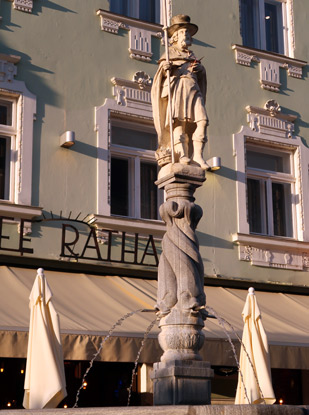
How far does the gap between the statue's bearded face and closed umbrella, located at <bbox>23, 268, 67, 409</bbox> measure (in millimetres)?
3177

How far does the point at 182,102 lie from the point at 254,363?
3.81m

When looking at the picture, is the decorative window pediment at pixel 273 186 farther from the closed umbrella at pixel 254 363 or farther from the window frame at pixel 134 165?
the closed umbrella at pixel 254 363

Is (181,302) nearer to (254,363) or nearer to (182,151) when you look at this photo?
(182,151)

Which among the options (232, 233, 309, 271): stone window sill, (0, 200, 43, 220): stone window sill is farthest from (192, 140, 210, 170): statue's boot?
(232, 233, 309, 271): stone window sill

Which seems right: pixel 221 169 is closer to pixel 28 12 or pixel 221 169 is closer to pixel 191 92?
pixel 28 12

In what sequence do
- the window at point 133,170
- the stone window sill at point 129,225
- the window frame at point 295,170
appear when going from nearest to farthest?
the stone window sill at point 129,225 < the window at point 133,170 < the window frame at point 295,170

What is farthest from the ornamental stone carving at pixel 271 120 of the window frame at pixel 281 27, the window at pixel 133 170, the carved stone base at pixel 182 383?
the carved stone base at pixel 182 383

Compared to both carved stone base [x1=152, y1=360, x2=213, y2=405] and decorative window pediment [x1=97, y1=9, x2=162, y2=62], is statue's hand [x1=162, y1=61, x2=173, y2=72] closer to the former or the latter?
carved stone base [x1=152, y1=360, x2=213, y2=405]

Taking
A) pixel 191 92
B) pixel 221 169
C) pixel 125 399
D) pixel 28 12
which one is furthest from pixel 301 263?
pixel 191 92

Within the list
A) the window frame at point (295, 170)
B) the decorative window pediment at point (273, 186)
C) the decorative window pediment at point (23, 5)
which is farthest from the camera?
the decorative window pediment at point (273, 186)

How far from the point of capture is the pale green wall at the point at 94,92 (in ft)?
44.3

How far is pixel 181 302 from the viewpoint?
7.93m

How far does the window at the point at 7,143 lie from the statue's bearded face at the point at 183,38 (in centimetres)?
488

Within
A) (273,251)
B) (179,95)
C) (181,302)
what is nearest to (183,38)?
(179,95)
